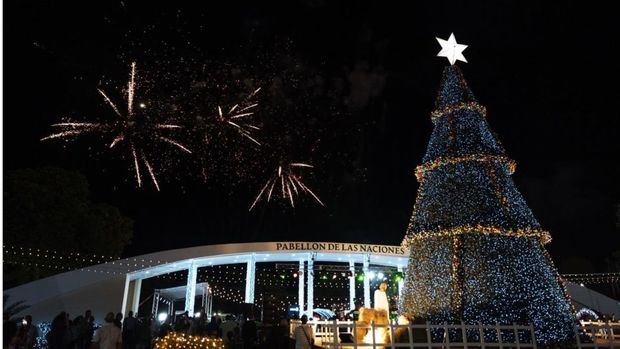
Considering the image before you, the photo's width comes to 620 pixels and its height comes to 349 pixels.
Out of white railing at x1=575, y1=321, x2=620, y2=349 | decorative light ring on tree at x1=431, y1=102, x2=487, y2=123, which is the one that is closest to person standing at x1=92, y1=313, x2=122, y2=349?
white railing at x1=575, y1=321, x2=620, y2=349

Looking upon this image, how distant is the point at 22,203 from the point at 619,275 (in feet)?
113

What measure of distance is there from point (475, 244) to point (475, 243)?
28 mm

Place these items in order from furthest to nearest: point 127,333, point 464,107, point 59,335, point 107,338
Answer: point 464,107 → point 127,333 → point 59,335 → point 107,338

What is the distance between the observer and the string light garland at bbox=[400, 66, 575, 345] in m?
11.6

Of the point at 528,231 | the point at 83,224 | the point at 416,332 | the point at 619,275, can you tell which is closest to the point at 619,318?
the point at 619,275

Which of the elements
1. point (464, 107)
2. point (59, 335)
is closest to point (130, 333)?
point (59, 335)

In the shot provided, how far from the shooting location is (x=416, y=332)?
10.6 m

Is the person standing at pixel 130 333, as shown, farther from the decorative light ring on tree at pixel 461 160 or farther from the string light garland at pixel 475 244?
the decorative light ring on tree at pixel 461 160

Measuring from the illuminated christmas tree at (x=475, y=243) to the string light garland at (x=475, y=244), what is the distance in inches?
1.0

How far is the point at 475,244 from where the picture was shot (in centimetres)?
1233

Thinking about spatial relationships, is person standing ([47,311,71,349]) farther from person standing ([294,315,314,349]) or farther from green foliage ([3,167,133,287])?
green foliage ([3,167,133,287])

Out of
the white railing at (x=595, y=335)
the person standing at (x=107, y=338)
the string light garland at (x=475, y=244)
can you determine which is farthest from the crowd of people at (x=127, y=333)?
the white railing at (x=595, y=335)

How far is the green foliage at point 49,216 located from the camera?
23844mm

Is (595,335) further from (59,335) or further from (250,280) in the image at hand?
(250,280)
